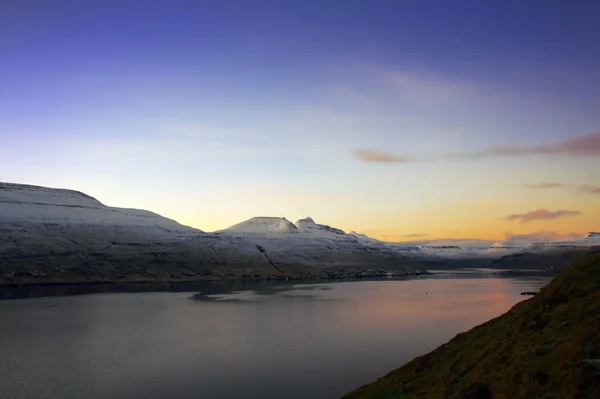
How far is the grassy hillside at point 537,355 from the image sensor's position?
1770 centimetres

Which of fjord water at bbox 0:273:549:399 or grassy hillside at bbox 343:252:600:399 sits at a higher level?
grassy hillside at bbox 343:252:600:399

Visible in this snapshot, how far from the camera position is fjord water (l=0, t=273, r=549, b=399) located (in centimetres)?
4888

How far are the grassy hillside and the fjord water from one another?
20.2 meters

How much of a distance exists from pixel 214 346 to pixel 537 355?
5721 centimetres

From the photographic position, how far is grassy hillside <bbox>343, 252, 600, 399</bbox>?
17703mm

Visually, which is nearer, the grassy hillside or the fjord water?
the grassy hillside

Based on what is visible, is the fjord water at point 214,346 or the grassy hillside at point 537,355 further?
the fjord water at point 214,346

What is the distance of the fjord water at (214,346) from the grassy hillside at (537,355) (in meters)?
20.2

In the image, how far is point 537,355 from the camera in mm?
20422

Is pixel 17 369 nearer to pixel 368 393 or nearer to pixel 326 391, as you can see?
pixel 326 391

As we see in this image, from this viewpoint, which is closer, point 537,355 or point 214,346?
point 537,355

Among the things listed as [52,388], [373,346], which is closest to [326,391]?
[373,346]

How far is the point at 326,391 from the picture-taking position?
46.1m

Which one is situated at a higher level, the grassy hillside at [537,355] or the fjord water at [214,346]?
the grassy hillside at [537,355]
